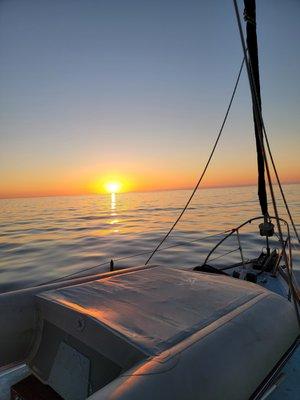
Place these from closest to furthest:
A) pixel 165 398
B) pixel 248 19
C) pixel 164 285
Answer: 1. pixel 165 398
2. pixel 164 285
3. pixel 248 19

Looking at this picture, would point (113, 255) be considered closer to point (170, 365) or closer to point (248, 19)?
point (248, 19)

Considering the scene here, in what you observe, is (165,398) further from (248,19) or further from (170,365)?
(248,19)

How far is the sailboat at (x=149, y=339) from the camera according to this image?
6.56 feet

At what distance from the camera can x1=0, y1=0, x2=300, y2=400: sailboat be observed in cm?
200

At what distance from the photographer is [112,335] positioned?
2332 millimetres

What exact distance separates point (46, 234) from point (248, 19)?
18.2 meters

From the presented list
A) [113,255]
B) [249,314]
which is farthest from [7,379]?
[113,255]

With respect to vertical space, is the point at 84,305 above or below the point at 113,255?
above

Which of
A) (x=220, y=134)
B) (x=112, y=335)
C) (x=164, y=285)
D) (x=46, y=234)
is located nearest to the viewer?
(x=112, y=335)

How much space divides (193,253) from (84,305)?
10.2m

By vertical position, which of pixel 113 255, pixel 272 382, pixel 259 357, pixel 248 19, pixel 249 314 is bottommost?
pixel 113 255

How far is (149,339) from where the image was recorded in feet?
7.36

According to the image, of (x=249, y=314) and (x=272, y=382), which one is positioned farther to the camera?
(x=249, y=314)

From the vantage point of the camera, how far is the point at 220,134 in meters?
6.19
